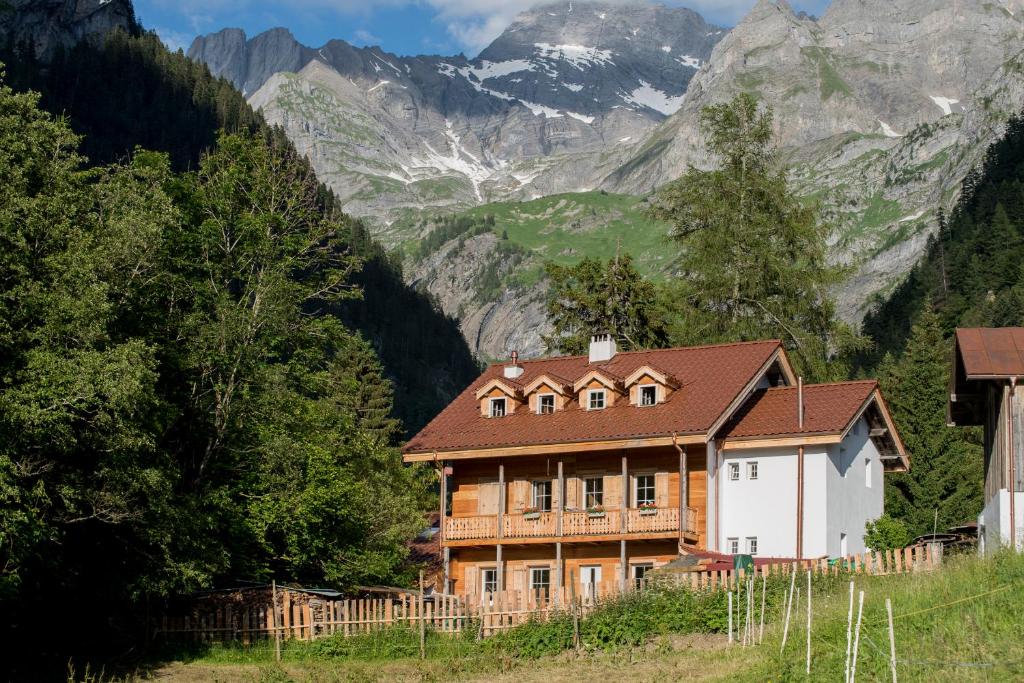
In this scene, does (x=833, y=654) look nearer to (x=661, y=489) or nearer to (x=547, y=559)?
(x=661, y=489)

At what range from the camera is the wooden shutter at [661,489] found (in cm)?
4188

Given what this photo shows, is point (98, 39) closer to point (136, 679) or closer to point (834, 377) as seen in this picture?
point (834, 377)

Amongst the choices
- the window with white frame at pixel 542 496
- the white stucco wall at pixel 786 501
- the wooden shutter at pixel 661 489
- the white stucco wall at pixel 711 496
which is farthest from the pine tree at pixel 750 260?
the window with white frame at pixel 542 496

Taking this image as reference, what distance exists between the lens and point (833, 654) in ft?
73.5

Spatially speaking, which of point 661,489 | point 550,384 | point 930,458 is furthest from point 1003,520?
point 930,458

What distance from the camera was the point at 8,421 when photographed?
28.2 metres

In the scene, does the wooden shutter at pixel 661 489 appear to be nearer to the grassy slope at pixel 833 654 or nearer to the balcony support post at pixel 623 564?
the balcony support post at pixel 623 564

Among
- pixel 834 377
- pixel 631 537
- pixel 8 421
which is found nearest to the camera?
pixel 8 421

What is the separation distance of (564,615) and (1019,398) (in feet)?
39.4

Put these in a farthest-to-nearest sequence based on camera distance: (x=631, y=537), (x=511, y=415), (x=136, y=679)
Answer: (x=511, y=415) → (x=631, y=537) → (x=136, y=679)

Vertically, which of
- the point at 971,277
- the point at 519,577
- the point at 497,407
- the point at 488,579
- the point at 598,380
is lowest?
the point at 488,579

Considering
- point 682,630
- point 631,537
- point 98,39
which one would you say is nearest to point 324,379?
point 631,537

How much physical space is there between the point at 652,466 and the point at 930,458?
32.0 m

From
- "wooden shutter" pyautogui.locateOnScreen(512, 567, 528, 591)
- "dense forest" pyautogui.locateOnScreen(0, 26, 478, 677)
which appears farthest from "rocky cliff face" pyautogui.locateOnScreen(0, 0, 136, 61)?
"wooden shutter" pyautogui.locateOnScreen(512, 567, 528, 591)
